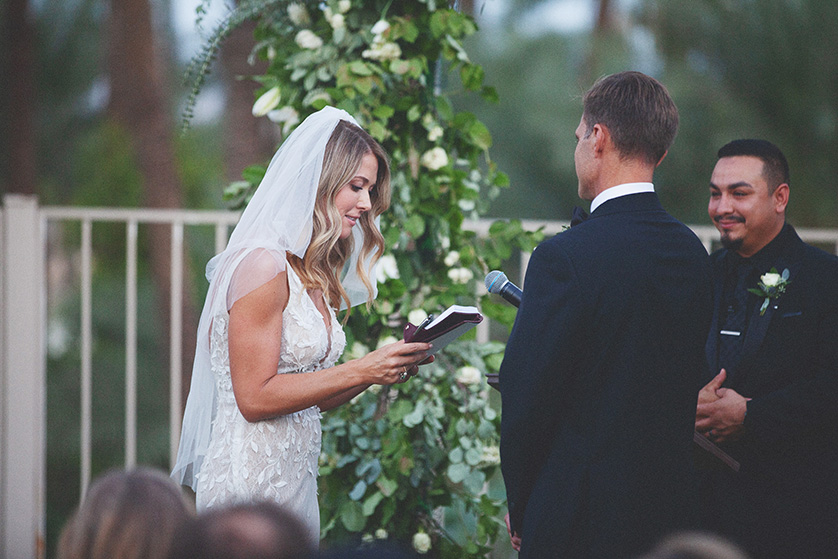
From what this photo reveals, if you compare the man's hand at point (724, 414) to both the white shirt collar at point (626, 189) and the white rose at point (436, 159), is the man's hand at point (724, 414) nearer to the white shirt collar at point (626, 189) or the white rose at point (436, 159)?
the white shirt collar at point (626, 189)

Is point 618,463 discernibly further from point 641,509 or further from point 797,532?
point 797,532

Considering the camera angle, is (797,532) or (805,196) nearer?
(797,532)

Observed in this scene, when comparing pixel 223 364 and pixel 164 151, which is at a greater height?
pixel 164 151

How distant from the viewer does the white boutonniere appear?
2.27 meters

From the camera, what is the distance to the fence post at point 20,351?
10.9 feet

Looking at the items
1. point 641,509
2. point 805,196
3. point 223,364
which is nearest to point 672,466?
point 641,509

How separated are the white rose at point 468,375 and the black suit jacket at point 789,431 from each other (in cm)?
76

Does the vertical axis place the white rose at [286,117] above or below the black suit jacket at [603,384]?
above

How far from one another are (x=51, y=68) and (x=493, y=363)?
718 cm

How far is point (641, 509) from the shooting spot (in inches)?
68.3

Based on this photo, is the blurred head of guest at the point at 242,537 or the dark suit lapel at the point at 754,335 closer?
the blurred head of guest at the point at 242,537

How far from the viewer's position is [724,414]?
2207mm

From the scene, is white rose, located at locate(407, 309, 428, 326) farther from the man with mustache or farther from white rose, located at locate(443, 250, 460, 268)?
the man with mustache

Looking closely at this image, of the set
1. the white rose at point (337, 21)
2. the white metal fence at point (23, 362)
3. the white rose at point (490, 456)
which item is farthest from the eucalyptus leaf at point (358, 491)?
the white rose at point (337, 21)
